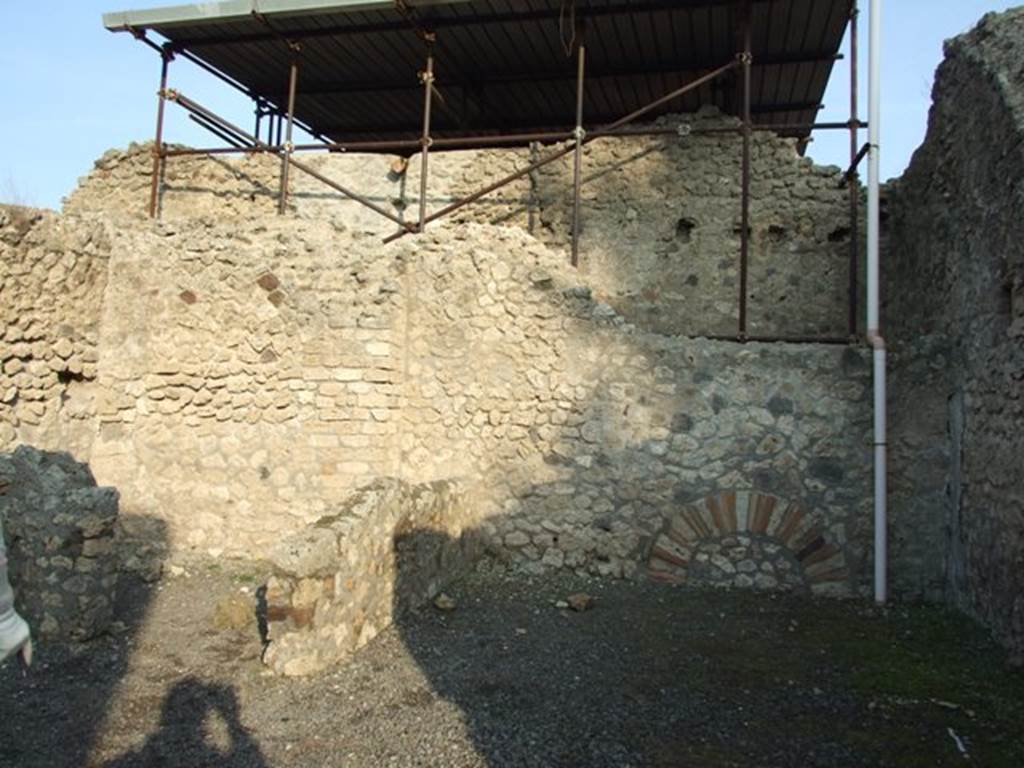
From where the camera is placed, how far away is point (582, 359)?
6.76 meters

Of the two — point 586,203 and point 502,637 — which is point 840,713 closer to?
point 502,637

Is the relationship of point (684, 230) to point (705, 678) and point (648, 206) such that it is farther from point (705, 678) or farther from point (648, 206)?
point (705, 678)

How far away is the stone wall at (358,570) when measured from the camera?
4578mm

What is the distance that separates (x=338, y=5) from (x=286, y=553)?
20.4 feet

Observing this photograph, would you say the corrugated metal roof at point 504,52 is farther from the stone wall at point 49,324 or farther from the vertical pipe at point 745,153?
the stone wall at point 49,324

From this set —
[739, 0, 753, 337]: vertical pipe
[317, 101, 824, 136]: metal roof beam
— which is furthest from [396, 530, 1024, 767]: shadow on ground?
[317, 101, 824, 136]: metal roof beam

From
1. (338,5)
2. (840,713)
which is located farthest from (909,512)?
(338,5)

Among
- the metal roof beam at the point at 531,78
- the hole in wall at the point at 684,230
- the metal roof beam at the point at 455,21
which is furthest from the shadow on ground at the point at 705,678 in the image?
the metal roof beam at the point at 531,78

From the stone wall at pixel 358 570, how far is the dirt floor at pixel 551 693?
15 centimetres

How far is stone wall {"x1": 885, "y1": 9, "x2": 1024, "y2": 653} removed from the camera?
4980 mm

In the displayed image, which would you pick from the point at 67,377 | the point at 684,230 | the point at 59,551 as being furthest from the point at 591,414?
the point at 67,377

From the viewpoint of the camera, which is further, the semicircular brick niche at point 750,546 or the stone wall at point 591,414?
the stone wall at point 591,414

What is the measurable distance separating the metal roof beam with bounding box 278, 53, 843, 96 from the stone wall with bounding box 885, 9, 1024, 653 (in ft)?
8.80

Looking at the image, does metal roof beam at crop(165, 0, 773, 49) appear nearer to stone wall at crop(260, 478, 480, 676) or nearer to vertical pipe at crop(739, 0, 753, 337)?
vertical pipe at crop(739, 0, 753, 337)
